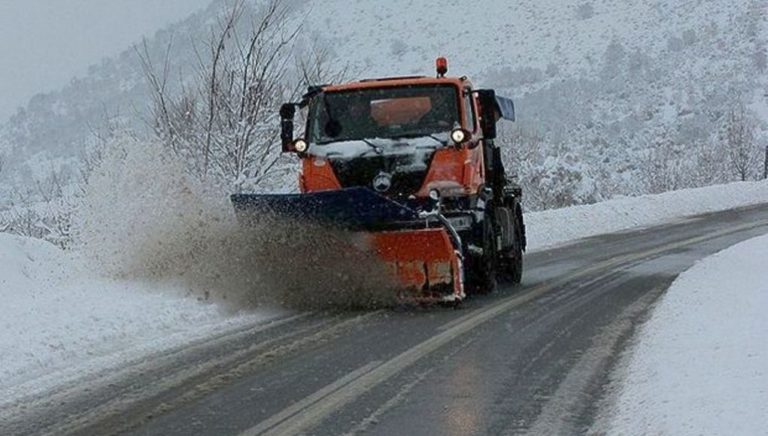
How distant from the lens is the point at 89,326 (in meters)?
7.50

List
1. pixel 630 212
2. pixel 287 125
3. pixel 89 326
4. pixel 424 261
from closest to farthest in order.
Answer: pixel 89 326 < pixel 424 261 < pixel 287 125 < pixel 630 212

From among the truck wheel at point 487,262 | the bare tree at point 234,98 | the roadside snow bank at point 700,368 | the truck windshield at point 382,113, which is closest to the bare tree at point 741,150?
the bare tree at point 234,98

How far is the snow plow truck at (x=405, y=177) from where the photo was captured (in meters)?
8.96

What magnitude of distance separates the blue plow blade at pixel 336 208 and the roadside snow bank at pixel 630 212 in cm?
848

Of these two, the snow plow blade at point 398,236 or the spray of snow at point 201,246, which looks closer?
the snow plow blade at point 398,236

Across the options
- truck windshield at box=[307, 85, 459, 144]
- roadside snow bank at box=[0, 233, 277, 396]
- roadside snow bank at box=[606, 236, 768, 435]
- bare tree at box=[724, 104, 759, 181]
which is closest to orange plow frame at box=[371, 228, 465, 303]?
truck windshield at box=[307, 85, 459, 144]

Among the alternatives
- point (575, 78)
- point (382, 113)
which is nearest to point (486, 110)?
point (382, 113)

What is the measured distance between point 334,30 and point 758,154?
5125 inches

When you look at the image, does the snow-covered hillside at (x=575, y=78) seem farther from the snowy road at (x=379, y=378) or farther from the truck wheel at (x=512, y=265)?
the snowy road at (x=379, y=378)

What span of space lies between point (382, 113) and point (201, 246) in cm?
223

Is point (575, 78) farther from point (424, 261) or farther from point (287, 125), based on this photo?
point (424, 261)

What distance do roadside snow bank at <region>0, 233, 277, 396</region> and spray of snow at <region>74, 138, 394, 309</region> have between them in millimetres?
373

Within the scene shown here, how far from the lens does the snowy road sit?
5035 millimetres

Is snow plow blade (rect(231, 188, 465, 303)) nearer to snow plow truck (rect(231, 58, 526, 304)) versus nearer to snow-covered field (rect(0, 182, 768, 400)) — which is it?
snow plow truck (rect(231, 58, 526, 304))
